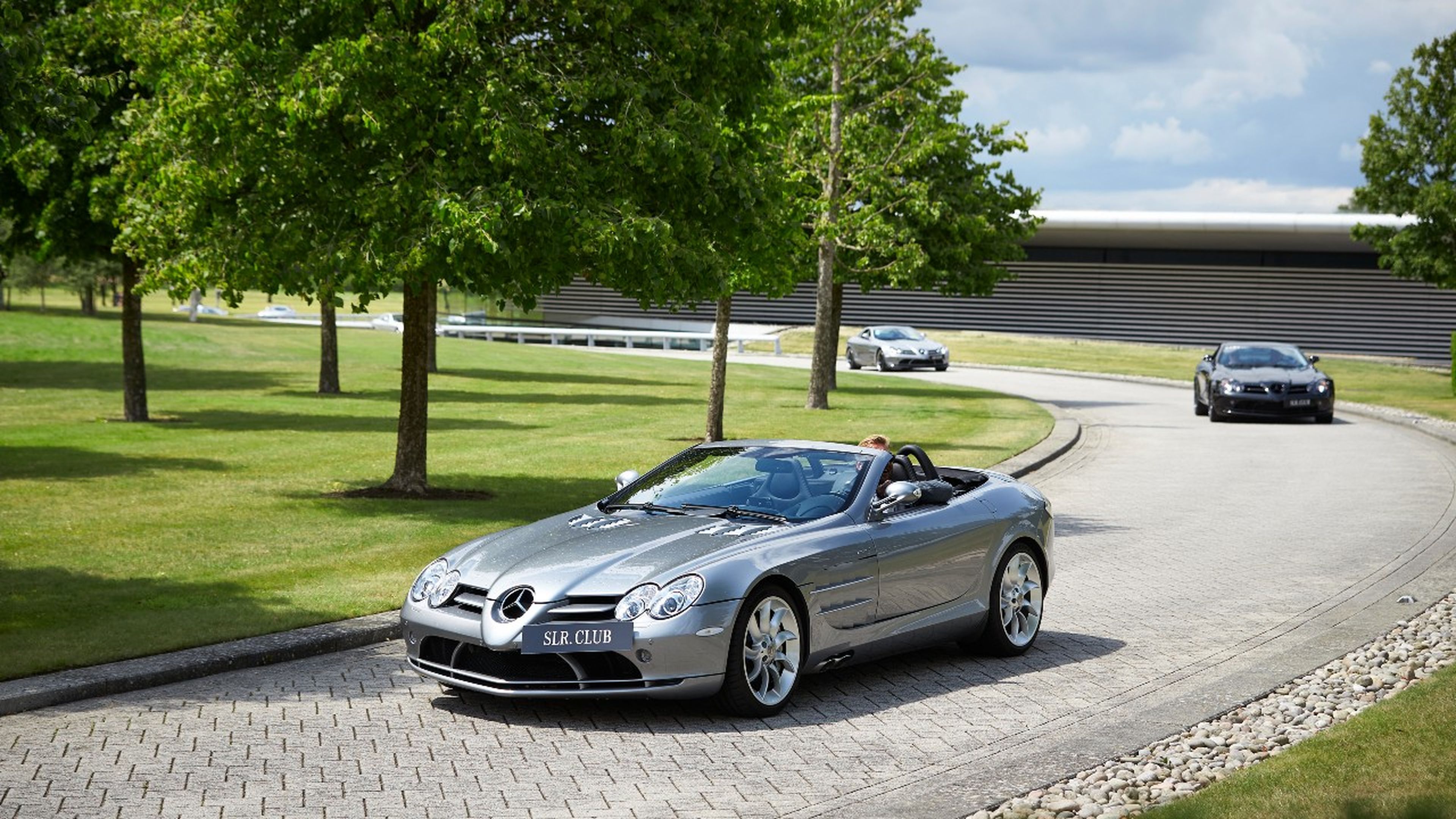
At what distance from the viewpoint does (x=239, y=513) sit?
14.7 m

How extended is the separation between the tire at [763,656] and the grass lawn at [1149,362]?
91.2 ft

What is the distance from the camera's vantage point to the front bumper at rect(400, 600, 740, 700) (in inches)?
281

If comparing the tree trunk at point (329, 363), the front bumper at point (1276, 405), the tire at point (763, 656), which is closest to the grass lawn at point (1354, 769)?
the tire at point (763, 656)

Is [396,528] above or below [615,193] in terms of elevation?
below

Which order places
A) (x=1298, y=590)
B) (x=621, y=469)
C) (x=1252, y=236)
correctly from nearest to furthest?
(x=1298, y=590), (x=621, y=469), (x=1252, y=236)

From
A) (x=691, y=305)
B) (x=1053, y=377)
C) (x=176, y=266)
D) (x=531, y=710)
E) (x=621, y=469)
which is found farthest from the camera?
(x=1053, y=377)

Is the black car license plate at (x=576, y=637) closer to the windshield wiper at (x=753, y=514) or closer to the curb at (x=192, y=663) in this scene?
the windshield wiper at (x=753, y=514)

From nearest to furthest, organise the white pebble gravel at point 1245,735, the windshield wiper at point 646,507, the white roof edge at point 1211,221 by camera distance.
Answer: the white pebble gravel at point 1245,735, the windshield wiper at point 646,507, the white roof edge at point 1211,221

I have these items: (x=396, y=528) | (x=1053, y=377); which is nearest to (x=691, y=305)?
(x=396, y=528)

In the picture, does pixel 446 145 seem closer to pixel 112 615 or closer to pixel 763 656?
pixel 112 615

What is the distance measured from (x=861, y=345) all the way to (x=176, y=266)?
125ft

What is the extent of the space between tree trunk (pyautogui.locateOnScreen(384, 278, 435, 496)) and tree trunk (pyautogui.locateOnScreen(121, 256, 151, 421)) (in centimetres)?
995

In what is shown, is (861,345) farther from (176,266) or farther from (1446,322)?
(176,266)

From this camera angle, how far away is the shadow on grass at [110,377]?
3341 cm
